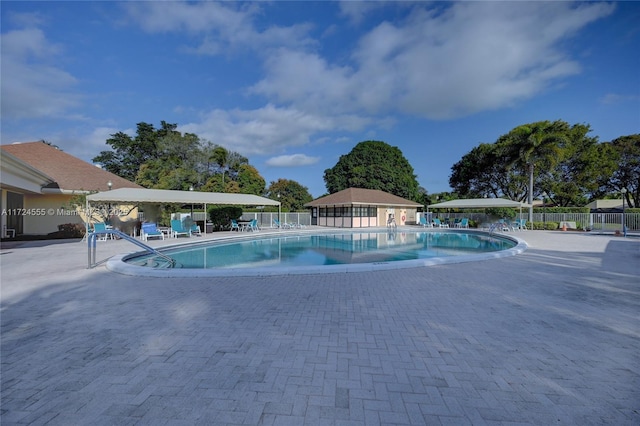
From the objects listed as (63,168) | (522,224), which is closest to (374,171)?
(522,224)

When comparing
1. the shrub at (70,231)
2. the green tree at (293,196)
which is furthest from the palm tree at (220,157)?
the shrub at (70,231)

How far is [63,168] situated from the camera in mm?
18125

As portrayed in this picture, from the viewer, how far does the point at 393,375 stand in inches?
99.1

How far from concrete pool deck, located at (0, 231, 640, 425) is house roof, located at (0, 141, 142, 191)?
48.0 feet

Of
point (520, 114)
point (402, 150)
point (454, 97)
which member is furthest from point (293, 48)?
point (402, 150)

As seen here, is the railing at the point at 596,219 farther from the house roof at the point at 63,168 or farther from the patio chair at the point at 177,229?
the house roof at the point at 63,168

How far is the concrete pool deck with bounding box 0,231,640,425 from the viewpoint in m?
2.08

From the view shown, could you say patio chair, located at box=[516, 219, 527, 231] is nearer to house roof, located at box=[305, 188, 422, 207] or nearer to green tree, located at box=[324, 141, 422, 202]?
house roof, located at box=[305, 188, 422, 207]

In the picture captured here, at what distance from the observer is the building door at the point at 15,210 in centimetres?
1544

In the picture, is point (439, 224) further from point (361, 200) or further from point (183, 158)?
point (183, 158)

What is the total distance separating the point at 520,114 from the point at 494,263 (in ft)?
91.4

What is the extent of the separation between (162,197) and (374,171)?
94.3 ft

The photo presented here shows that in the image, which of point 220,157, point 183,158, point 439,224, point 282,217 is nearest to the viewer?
point 439,224

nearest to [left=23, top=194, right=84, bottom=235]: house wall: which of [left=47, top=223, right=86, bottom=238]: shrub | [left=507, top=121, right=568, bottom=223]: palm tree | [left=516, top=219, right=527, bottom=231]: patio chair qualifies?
[left=47, top=223, right=86, bottom=238]: shrub
